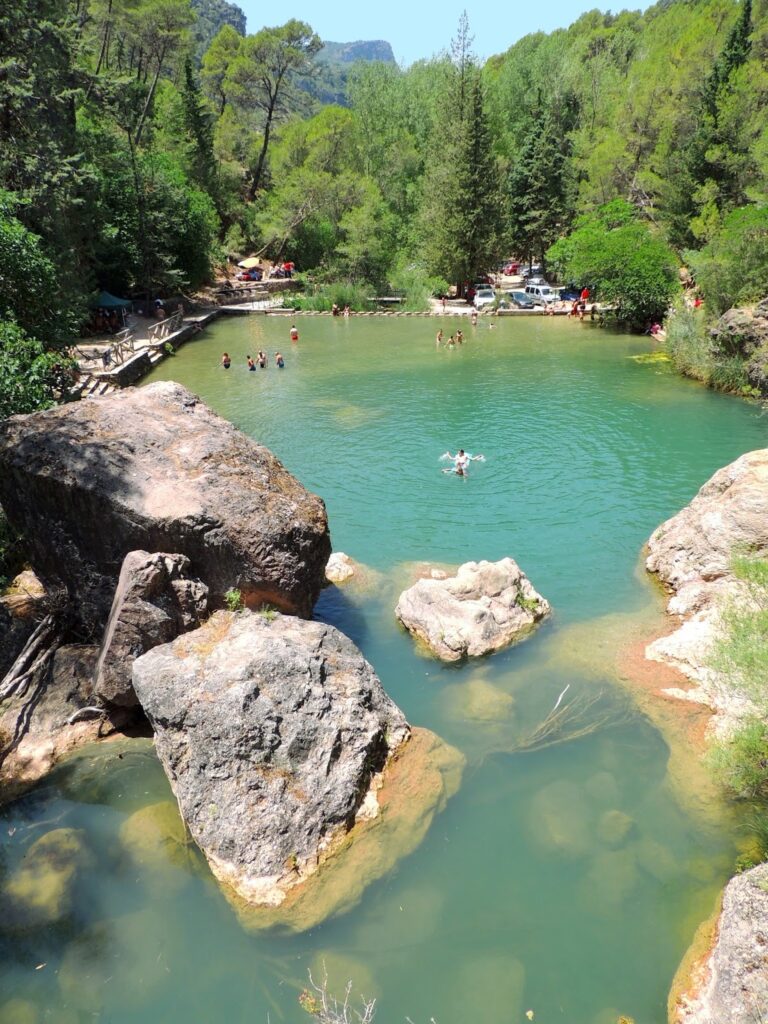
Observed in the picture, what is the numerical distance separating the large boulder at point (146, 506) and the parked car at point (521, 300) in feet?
155

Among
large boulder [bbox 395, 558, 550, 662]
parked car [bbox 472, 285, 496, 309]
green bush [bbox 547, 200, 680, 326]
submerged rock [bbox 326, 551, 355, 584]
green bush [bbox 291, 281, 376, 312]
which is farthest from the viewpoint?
green bush [bbox 291, 281, 376, 312]

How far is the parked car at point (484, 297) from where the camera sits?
56884 mm

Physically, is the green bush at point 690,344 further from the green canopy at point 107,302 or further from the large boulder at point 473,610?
the green canopy at point 107,302

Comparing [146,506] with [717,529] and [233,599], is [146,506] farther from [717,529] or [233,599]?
[717,529]

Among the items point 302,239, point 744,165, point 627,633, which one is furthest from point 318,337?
point 627,633

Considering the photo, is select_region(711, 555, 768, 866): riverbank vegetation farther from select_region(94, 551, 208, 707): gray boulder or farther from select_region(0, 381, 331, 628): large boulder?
select_region(94, 551, 208, 707): gray boulder

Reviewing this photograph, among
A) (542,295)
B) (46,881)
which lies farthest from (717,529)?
(542,295)

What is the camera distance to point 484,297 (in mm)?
57625

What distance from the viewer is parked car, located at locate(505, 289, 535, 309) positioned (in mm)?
56000

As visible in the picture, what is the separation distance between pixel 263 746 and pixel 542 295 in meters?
53.4

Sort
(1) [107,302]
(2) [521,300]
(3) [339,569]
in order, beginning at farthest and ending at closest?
(2) [521,300], (1) [107,302], (3) [339,569]

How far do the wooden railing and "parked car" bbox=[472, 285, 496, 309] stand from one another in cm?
2389

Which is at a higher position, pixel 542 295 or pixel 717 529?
pixel 542 295

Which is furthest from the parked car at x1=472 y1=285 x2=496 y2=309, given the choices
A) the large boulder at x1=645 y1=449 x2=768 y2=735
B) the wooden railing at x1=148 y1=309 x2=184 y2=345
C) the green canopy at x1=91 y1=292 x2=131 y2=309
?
the large boulder at x1=645 y1=449 x2=768 y2=735
